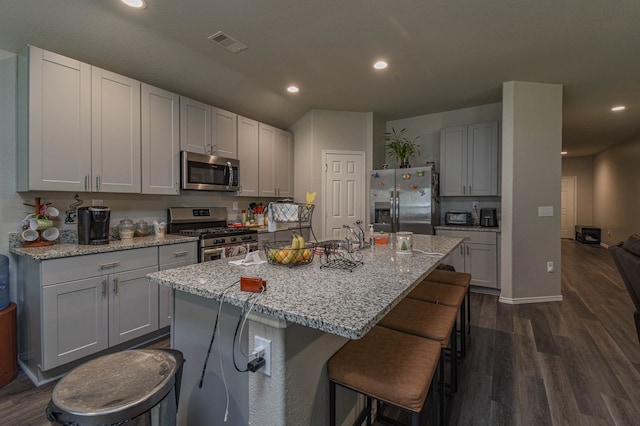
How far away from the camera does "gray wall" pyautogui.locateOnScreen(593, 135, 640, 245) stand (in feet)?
20.2

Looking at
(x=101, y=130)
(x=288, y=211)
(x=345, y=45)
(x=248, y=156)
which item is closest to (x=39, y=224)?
(x=101, y=130)

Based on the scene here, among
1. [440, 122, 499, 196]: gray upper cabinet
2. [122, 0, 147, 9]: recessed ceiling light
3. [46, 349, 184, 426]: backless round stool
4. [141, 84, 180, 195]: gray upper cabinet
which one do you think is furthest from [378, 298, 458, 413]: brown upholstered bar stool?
[440, 122, 499, 196]: gray upper cabinet

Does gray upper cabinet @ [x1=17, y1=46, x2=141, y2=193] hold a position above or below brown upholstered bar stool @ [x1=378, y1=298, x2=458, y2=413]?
above

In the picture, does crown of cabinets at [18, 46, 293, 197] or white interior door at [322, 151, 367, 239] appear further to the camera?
white interior door at [322, 151, 367, 239]

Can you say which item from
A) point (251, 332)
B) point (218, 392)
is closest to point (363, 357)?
point (251, 332)

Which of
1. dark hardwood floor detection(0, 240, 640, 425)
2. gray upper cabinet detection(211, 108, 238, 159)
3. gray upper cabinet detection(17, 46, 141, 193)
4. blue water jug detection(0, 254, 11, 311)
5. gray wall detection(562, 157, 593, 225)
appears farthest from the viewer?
gray wall detection(562, 157, 593, 225)

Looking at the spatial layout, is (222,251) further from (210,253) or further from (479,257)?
(479,257)

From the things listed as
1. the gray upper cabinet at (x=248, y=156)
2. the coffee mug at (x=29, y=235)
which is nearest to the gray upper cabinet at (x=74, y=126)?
the coffee mug at (x=29, y=235)

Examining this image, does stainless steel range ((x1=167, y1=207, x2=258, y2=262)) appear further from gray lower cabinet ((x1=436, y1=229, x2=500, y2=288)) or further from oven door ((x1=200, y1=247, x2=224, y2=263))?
gray lower cabinet ((x1=436, y1=229, x2=500, y2=288))

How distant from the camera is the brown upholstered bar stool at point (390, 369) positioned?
3.40ft

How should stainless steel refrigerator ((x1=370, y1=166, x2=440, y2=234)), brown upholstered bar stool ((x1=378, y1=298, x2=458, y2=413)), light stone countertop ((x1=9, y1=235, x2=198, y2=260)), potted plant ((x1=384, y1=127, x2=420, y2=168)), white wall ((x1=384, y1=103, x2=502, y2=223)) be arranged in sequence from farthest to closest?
potted plant ((x1=384, y1=127, x2=420, y2=168)) → white wall ((x1=384, y1=103, x2=502, y2=223)) → stainless steel refrigerator ((x1=370, y1=166, x2=440, y2=234)) → light stone countertop ((x1=9, y1=235, x2=198, y2=260)) → brown upholstered bar stool ((x1=378, y1=298, x2=458, y2=413))

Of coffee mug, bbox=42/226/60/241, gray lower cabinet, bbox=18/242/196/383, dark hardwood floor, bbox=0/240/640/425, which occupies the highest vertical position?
coffee mug, bbox=42/226/60/241

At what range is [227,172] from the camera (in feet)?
12.0

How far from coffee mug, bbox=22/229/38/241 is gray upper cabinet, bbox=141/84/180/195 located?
84 centimetres
